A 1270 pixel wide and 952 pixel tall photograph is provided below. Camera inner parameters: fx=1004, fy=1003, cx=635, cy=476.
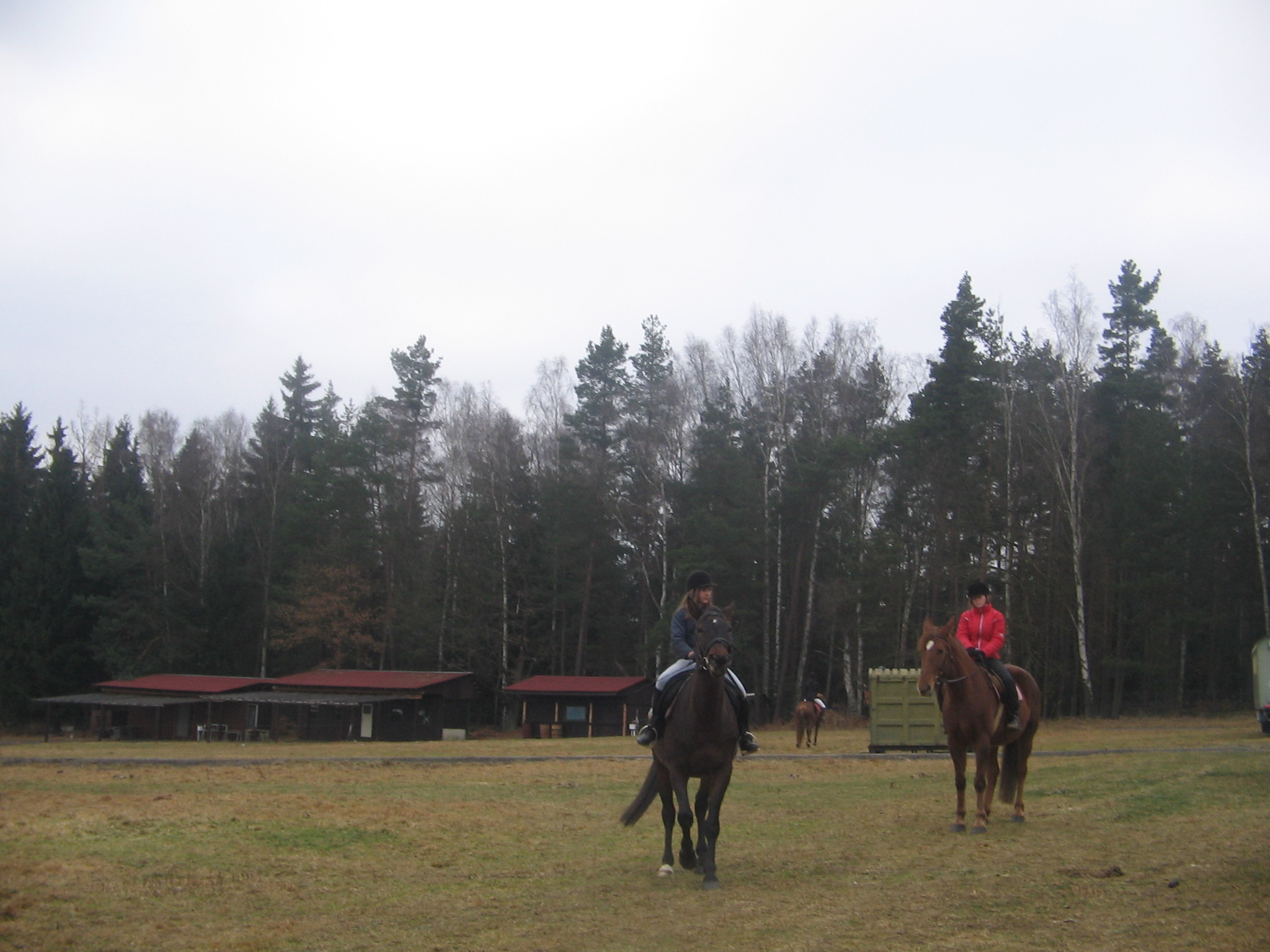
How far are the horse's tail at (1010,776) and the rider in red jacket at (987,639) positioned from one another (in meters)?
0.57

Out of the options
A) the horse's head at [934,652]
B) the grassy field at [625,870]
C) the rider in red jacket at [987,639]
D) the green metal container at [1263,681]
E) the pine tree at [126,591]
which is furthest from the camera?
the pine tree at [126,591]

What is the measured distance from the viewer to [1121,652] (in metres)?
46.6

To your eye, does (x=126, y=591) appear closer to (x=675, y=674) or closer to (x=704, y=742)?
(x=675, y=674)

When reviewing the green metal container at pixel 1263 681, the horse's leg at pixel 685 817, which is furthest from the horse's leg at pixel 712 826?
the green metal container at pixel 1263 681

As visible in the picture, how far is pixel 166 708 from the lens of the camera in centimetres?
5109

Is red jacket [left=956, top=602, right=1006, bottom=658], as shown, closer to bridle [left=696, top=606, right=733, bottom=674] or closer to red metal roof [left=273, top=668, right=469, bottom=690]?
bridle [left=696, top=606, right=733, bottom=674]

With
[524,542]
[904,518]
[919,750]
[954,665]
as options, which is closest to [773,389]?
[904,518]

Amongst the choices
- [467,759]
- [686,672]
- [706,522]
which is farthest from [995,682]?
[706,522]

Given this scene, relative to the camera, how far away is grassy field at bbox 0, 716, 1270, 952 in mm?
6883

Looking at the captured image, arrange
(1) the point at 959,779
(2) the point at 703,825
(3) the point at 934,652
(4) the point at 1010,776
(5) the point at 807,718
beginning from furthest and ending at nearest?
(5) the point at 807,718, (4) the point at 1010,776, (1) the point at 959,779, (3) the point at 934,652, (2) the point at 703,825

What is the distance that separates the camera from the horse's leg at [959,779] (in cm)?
1112

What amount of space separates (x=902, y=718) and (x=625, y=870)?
18.3 m

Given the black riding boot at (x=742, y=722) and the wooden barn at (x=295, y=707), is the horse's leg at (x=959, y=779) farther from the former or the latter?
the wooden barn at (x=295, y=707)

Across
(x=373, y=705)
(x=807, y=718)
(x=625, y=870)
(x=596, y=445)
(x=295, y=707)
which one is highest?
(x=596, y=445)
